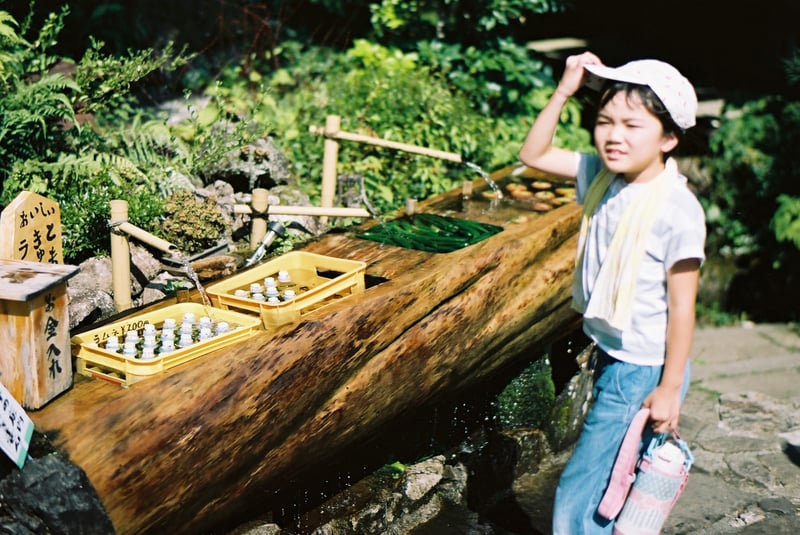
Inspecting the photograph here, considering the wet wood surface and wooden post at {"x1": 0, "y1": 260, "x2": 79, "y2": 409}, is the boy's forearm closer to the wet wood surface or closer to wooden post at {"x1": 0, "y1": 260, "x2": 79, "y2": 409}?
the wet wood surface

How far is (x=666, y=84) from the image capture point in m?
2.83

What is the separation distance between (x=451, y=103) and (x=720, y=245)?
2.79m

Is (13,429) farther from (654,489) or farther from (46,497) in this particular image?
(654,489)

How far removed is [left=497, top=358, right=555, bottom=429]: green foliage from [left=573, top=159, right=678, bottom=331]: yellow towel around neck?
2.06m

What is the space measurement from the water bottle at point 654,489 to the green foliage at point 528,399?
6.35 feet

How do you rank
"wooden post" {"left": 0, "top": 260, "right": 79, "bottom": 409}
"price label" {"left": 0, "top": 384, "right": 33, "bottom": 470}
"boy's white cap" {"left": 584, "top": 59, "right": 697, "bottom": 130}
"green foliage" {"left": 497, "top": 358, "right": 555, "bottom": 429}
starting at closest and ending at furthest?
"price label" {"left": 0, "top": 384, "right": 33, "bottom": 470} < "wooden post" {"left": 0, "top": 260, "right": 79, "bottom": 409} < "boy's white cap" {"left": 584, "top": 59, "right": 697, "bottom": 130} < "green foliage" {"left": 497, "top": 358, "right": 555, "bottom": 429}

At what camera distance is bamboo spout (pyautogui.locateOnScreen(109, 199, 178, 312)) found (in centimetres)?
374

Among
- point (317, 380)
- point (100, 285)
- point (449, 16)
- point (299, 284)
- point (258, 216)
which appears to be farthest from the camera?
point (449, 16)

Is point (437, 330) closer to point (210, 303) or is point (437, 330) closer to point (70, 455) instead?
point (210, 303)

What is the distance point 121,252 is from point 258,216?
83cm

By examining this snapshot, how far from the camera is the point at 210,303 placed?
3.72 m

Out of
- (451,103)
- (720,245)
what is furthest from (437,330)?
(720,245)

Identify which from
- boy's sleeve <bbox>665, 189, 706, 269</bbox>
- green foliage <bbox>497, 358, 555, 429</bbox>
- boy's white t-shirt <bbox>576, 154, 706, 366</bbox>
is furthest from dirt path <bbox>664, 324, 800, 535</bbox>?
boy's sleeve <bbox>665, 189, 706, 269</bbox>

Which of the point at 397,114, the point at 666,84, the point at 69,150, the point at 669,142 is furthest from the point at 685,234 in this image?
the point at 397,114
